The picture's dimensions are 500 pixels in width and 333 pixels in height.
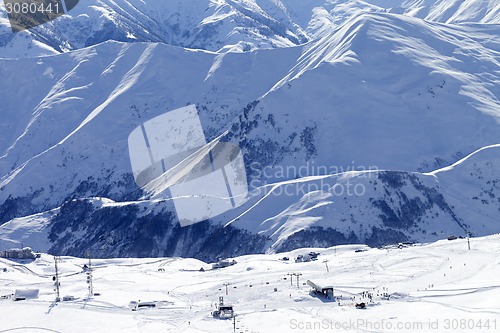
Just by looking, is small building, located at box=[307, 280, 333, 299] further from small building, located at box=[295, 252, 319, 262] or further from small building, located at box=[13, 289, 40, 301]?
small building, located at box=[13, 289, 40, 301]

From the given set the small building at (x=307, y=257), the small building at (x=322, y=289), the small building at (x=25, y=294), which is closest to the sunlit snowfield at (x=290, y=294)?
the small building at (x=322, y=289)

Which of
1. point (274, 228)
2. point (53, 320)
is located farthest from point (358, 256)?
point (53, 320)

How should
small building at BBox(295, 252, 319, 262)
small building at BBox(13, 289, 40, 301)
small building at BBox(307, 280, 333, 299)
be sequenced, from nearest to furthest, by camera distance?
1. small building at BBox(307, 280, 333, 299)
2. small building at BBox(13, 289, 40, 301)
3. small building at BBox(295, 252, 319, 262)

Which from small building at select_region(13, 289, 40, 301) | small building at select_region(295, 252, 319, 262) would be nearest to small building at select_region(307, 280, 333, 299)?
small building at select_region(295, 252, 319, 262)

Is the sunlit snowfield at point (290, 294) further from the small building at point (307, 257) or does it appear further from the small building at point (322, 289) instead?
the small building at point (307, 257)

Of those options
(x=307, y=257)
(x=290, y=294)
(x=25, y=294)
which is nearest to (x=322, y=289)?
→ (x=290, y=294)

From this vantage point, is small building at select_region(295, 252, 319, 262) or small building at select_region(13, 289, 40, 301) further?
small building at select_region(295, 252, 319, 262)
